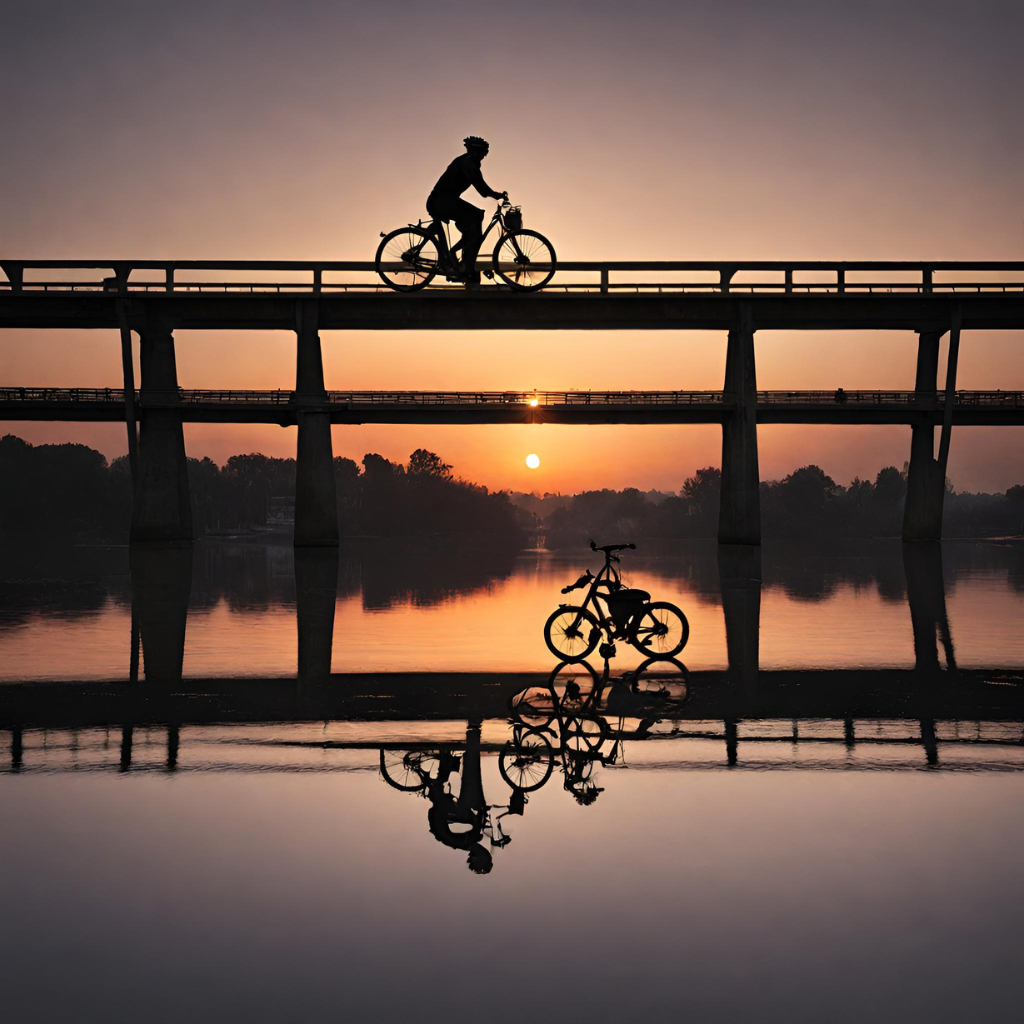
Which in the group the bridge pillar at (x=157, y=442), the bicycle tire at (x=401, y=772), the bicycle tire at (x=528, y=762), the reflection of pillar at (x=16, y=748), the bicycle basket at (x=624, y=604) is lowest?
the reflection of pillar at (x=16, y=748)

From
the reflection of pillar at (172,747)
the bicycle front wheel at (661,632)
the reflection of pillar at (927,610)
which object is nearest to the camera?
the reflection of pillar at (172,747)

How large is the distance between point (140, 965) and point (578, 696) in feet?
21.0

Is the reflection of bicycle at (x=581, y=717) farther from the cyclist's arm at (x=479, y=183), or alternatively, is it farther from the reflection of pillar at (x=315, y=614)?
the cyclist's arm at (x=479, y=183)

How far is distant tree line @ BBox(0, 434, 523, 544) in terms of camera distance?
420 ft

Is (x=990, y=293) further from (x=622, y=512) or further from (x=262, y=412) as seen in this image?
(x=622, y=512)

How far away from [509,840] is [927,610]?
16695 mm

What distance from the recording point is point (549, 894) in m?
4.72

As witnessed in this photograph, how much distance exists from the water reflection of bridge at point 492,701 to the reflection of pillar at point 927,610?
0.10 m

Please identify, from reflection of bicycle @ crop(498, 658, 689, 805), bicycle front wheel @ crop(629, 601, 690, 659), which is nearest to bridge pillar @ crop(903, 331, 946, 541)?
bicycle front wheel @ crop(629, 601, 690, 659)

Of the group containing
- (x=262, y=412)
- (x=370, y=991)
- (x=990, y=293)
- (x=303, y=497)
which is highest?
(x=990, y=293)

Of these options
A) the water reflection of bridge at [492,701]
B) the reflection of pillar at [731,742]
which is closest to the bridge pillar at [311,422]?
the water reflection of bridge at [492,701]

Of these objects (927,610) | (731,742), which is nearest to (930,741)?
(731,742)

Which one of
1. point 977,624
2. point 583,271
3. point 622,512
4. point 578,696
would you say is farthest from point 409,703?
point 622,512

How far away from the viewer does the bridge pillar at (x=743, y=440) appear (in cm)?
4056
